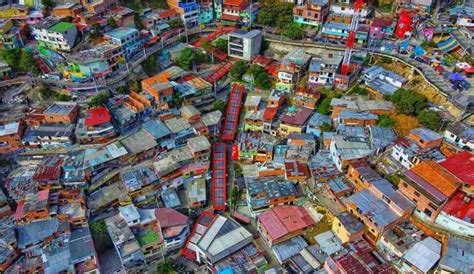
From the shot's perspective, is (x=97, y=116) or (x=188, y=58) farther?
(x=188, y=58)

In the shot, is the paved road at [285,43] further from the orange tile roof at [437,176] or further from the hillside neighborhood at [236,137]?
the orange tile roof at [437,176]

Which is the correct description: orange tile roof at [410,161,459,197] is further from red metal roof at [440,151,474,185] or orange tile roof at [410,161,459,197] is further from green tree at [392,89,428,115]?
green tree at [392,89,428,115]

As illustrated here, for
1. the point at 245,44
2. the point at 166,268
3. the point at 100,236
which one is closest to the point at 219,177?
the point at 166,268

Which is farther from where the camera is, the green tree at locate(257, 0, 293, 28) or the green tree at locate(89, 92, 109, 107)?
the green tree at locate(257, 0, 293, 28)

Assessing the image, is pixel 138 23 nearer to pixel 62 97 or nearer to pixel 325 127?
pixel 62 97

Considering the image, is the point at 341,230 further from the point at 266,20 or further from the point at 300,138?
the point at 266,20

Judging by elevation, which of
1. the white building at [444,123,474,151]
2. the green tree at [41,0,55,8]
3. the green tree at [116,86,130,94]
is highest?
the green tree at [41,0,55,8]

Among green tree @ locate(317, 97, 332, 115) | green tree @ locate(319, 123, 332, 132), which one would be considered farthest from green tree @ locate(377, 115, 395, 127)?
green tree @ locate(317, 97, 332, 115)
